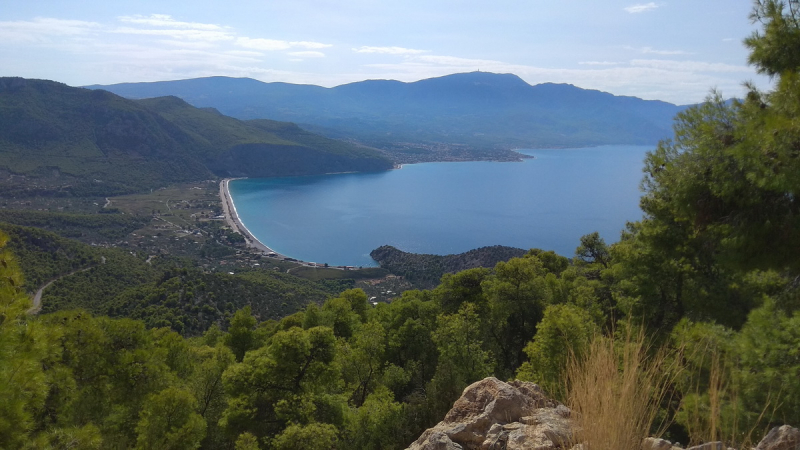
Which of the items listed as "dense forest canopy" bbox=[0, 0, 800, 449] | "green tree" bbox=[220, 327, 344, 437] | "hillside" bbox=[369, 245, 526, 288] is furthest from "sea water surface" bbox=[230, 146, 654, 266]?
"green tree" bbox=[220, 327, 344, 437]

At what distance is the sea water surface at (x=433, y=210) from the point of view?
91812 mm

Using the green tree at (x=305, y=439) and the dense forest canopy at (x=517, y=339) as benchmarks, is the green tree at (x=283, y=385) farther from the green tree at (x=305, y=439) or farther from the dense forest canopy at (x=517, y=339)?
the green tree at (x=305, y=439)

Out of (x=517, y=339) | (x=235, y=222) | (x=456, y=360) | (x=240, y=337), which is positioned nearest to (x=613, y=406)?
(x=456, y=360)

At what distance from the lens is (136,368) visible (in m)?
10.9

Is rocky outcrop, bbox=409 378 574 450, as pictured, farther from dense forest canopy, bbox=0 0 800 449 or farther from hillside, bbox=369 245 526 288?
hillside, bbox=369 245 526 288

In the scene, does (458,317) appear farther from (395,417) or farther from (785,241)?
(785,241)

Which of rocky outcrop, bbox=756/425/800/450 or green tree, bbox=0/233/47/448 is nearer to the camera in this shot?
rocky outcrop, bbox=756/425/800/450

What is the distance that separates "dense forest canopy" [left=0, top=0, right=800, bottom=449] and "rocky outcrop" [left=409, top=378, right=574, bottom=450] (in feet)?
3.24

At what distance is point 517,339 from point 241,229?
93074 mm

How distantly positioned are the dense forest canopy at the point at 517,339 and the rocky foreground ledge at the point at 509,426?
19.9 inches

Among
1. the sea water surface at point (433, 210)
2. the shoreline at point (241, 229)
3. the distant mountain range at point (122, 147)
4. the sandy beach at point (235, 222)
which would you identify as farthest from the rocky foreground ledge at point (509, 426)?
the distant mountain range at point (122, 147)

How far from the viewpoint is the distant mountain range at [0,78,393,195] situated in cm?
12225

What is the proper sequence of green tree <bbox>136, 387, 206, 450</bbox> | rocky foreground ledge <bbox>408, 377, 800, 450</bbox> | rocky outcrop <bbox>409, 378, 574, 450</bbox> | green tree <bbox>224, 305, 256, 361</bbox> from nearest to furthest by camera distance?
rocky foreground ledge <bbox>408, 377, 800, 450</bbox>, rocky outcrop <bbox>409, 378, 574, 450</bbox>, green tree <bbox>136, 387, 206, 450</bbox>, green tree <bbox>224, 305, 256, 361</bbox>

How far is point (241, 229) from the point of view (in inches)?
3959
